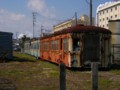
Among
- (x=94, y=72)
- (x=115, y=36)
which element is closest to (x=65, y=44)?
(x=115, y=36)

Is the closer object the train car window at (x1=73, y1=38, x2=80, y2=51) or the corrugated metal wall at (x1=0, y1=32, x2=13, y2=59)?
the train car window at (x1=73, y1=38, x2=80, y2=51)

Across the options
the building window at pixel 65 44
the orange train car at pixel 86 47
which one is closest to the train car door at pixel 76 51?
the orange train car at pixel 86 47

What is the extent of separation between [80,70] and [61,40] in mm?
3587

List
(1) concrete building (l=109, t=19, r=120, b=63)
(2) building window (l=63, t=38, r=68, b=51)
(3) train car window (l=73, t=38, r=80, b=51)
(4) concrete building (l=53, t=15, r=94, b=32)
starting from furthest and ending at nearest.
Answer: (4) concrete building (l=53, t=15, r=94, b=32) < (1) concrete building (l=109, t=19, r=120, b=63) < (2) building window (l=63, t=38, r=68, b=51) < (3) train car window (l=73, t=38, r=80, b=51)

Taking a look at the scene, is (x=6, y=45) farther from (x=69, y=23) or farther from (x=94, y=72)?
(x=69, y=23)

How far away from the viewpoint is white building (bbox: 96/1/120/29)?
11584cm

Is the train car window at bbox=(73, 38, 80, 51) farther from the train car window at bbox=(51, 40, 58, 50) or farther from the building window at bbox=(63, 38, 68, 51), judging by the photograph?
the train car window at bbox=(51, 40, 58, 50)

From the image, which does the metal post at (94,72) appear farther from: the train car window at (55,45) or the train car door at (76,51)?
the train car window at (55,45)

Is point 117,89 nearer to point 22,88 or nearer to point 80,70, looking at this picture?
point 22,88

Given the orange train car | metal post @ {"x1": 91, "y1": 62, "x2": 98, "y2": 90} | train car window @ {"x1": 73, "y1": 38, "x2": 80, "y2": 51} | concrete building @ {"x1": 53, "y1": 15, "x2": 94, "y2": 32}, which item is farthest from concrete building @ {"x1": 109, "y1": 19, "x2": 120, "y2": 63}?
concrete building @ {"x1": 53, "y1": 15, "x2": 94, "y2": 32}

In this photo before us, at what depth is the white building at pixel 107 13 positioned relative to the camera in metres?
116

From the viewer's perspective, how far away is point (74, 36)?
83.1 ft

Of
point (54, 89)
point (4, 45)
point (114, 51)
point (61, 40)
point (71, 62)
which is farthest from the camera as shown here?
point (4, 45)

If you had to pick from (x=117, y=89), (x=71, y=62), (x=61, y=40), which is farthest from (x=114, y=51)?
(x=117, y=89)
